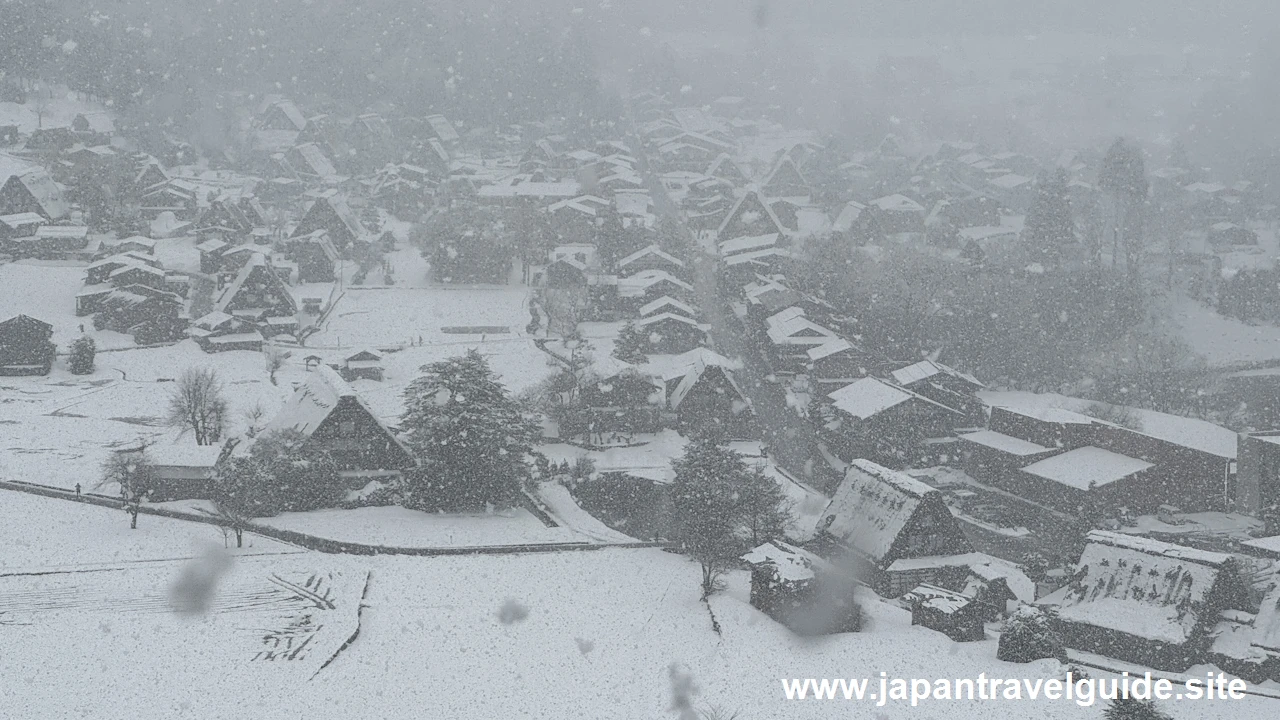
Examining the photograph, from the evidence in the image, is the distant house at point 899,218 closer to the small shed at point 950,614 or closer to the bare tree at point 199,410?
the bare tree at point 199,410

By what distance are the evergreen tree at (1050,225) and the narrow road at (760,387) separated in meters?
14.1

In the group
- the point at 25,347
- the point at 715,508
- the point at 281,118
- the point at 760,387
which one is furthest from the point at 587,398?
the point at 281,118

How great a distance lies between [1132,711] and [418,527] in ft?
46.8

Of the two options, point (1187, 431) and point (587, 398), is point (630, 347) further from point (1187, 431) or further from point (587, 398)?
point (1187, 431)

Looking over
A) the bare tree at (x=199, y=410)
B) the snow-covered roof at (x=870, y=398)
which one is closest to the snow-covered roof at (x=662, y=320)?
the snow-covered roof at (x=870, y=398)

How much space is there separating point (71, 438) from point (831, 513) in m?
18.6

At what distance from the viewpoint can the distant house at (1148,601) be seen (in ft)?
56.7

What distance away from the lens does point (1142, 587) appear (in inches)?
722

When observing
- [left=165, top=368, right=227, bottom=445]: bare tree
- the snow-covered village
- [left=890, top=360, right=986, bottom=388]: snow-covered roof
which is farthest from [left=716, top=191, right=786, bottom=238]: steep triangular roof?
[left=165, top=368, right=227, bottom=445]: bare tree

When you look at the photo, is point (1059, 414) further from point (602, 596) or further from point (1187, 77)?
point (1187, 77)

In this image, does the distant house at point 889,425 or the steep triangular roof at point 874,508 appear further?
the distant house at point 889,425

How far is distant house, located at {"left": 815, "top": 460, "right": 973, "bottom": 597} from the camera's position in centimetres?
2080

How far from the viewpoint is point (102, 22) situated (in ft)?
211

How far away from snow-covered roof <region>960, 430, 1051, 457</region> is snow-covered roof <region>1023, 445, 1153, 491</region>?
1.34ft
